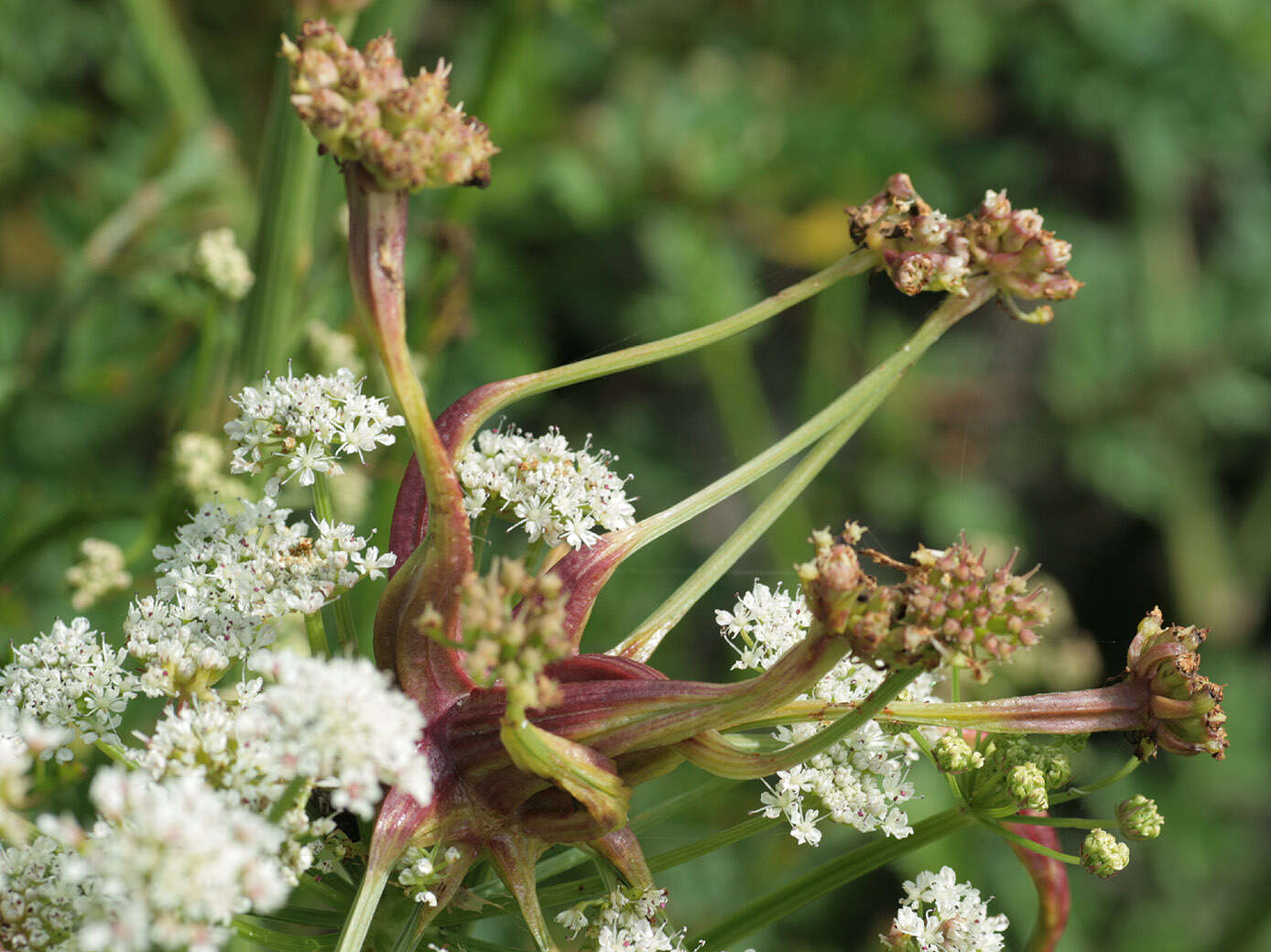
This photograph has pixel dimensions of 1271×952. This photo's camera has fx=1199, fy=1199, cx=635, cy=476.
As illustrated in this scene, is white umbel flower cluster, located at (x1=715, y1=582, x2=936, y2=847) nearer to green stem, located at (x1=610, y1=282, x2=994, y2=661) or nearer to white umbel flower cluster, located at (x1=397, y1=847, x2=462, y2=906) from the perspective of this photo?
green stem, located at (x1=610, y1=282, x2=994, y2=661)

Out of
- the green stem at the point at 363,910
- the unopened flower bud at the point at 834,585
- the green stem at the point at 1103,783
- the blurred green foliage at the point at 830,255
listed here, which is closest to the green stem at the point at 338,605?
the green stem at the point at 363,910

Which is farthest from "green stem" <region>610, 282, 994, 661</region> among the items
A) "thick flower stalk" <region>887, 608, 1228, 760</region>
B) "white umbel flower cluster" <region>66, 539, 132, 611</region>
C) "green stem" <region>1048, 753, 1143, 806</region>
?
"white umbel flower cluster" <region>66, 539, 132, 611</region>

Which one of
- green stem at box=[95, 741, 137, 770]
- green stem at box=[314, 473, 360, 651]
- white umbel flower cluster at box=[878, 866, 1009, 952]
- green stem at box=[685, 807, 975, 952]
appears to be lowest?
white umbel flower cluster at box=[878, 866, 1009, 952]

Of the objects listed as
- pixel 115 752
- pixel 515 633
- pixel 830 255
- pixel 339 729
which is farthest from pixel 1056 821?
pixel 830 255

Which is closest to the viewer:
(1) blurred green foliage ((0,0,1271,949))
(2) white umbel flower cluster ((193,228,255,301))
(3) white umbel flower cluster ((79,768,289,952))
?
(3) white umbel flower cluster ((79,768,289,952))

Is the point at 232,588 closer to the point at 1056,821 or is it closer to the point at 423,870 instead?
the point at 423,870
